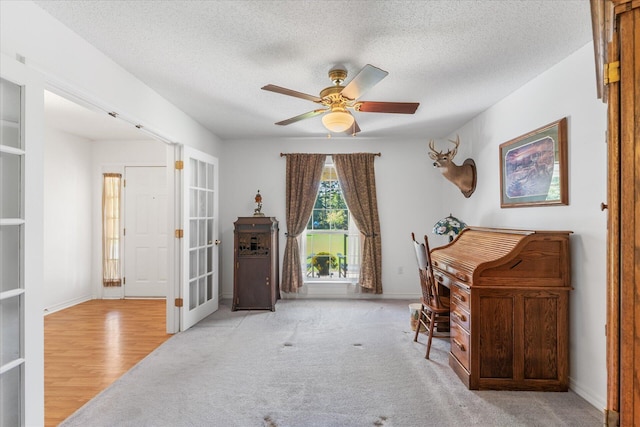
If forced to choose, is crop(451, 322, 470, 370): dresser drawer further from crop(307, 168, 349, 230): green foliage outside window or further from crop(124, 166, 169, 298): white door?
crop(124, 166, 169, 298): white door

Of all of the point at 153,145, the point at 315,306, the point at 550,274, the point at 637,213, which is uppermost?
the point at 153,145

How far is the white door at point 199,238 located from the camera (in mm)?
3635

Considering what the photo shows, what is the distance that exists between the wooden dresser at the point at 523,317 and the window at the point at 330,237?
2803 mm

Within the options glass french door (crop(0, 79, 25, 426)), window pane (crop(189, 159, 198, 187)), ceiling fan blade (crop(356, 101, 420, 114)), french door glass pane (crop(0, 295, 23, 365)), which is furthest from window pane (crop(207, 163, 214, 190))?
french door glass pane (crop(0, 295, 23, 365))

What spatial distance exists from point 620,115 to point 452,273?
6.63ft

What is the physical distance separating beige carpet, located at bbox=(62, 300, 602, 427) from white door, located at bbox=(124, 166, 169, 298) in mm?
1957

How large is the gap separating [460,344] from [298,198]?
309cm

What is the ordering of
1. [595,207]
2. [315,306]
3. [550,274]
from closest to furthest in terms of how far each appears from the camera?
1. [595,207]
2. [550,274]
3. [315,306]

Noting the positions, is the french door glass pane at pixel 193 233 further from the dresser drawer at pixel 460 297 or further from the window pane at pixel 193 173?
the dresser drawer at pixel 460 297

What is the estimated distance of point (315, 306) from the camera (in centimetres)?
454

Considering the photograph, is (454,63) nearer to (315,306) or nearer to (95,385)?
(315,306)

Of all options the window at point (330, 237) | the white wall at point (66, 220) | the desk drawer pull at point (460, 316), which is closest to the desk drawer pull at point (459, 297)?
the desk drawer pull at point (460, 316)

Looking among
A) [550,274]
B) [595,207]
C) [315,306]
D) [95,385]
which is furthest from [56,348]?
[595,207]

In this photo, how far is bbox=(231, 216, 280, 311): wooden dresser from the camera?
4332 millimetres
